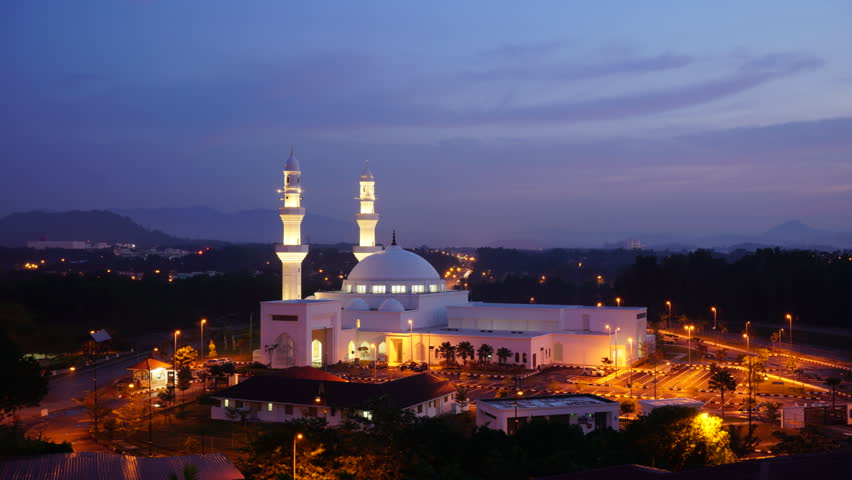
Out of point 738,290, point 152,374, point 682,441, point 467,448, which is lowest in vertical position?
point 152,374

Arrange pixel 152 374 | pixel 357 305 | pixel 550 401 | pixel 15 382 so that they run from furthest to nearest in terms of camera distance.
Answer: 1. pixel 357 305
2. pixel 152 374
3. pixel 550 401
4. pixel 15 382

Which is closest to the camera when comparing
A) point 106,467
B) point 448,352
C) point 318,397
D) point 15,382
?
point 106,467

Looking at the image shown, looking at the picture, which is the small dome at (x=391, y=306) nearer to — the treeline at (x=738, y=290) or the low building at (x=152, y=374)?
the low building at (x=152, y=374)

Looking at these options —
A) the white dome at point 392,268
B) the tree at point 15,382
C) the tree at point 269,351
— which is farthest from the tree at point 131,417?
the white dome at point 392,268

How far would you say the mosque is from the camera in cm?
4681

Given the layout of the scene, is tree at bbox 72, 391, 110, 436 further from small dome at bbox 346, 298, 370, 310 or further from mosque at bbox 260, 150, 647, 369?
small dome at bbox 346, 298, 370, 310

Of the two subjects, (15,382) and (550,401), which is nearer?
(15,382)

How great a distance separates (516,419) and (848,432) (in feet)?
38.5

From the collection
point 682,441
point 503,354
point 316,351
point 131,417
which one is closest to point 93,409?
point 131,417

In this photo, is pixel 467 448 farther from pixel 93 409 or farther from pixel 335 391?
pixel 93 409

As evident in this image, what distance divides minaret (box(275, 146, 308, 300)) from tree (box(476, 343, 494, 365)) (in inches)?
538

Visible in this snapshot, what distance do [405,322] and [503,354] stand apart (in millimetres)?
8135

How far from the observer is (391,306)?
51500 millimetres

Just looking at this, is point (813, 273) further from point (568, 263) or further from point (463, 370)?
point (568, 263)
